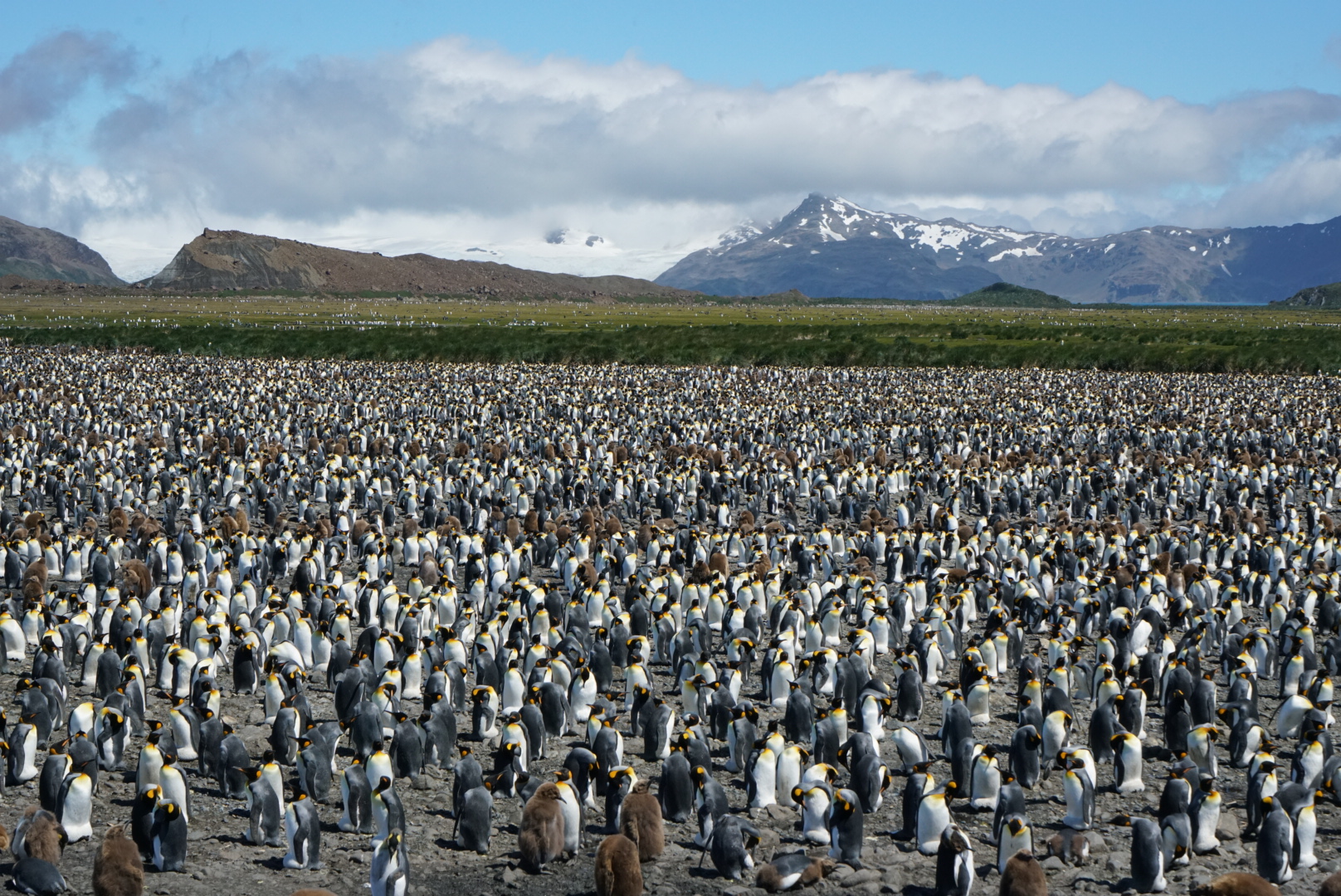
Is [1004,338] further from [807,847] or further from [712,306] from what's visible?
[712,306]

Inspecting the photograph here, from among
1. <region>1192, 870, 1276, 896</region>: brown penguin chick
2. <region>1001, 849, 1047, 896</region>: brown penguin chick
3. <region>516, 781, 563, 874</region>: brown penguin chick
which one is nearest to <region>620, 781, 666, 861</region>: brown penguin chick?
<region>516, 781, 563, 874</region>: brown penguin chick

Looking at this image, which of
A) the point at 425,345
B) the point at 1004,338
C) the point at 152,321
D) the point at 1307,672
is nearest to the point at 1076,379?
the point at 1004,338

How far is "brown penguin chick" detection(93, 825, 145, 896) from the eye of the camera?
25.7 feet

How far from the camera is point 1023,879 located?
7820mm

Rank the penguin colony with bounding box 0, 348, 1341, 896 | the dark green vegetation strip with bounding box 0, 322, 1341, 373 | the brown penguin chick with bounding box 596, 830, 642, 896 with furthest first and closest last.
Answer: the dark green vegetation strip with bounding box 0, 322, 1341, 373 < the penguin colony with bounding box 0, 348, 1341, 896 < the brown penguin chick with bounding box 596, 830, 642, 896

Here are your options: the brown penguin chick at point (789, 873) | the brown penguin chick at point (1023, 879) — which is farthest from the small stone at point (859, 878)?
the brown penguin chick at point (1023, 879)

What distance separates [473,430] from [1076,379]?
30985 millimetres

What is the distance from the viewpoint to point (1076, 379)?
173 feet

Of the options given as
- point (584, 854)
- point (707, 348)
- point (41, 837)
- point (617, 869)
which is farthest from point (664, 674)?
point (707, 348)

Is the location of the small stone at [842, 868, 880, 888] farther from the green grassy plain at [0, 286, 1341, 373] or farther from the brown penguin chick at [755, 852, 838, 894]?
the green grassy plain at [0, 286, 1341, 373]

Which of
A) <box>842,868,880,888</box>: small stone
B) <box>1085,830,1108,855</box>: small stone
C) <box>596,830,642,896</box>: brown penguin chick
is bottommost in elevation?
<box>842,868,880,888</box>: small stone

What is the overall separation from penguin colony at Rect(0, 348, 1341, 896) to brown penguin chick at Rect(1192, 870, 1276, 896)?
21 mm

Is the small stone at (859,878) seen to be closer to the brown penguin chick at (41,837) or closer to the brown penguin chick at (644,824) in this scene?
the brown penguin chick at (644,824)

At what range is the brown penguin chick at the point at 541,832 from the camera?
861 centimetres
